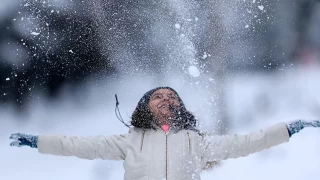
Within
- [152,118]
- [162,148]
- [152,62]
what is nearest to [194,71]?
[152,62]

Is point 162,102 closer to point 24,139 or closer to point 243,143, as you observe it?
point 243,143

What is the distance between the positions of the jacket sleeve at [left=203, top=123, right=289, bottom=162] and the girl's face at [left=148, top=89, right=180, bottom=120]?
0.36 metres

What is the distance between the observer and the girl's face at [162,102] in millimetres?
3018

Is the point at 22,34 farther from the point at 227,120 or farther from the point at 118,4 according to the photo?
the point at 227,120

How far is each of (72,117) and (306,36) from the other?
96.0 inches

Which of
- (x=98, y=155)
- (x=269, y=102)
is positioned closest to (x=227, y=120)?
(x=269, y=102)

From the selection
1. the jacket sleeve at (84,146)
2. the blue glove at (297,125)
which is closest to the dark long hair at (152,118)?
the jacket sleeve at (84,146)

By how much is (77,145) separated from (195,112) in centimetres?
159

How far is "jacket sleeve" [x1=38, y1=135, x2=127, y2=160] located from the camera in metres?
2.77

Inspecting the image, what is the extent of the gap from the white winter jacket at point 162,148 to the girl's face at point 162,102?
7.0 inches

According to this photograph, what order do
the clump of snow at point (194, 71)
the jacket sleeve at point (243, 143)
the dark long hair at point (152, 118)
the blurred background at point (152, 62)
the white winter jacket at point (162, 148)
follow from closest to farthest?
the white winter jacket at point (162, 148)
the jacket sleeve at point (243, 143)
the dark long hair at point (152, 118)
the blurred background at point (152, 62)
the clump of snow at point (194, 71)

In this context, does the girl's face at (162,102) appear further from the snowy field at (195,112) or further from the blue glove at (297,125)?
the snowy field at (195,112)

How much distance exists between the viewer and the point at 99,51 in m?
4.44

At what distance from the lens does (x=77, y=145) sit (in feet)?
9.14
